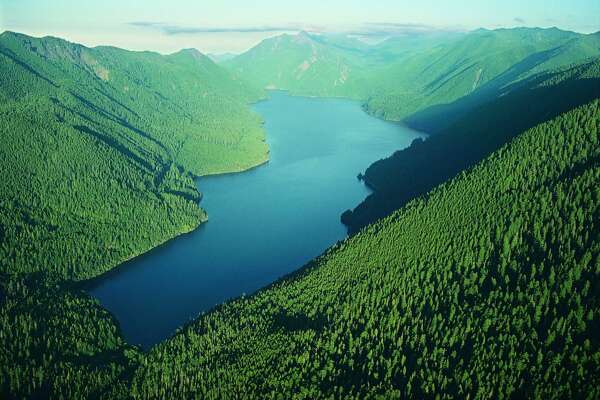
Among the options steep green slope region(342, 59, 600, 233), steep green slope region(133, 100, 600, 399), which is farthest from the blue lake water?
steep green slope region(133, 100, 600, 399)

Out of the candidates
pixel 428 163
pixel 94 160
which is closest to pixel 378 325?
pixel 428 163

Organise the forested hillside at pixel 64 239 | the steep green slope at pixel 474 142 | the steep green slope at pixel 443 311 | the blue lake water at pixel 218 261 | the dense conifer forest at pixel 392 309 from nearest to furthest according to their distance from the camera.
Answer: the steep green slope at pixel 443 311 < the dense conifer forest at pixel 392 309 < the forested hillside at pixel 64 239 < the blue lake water at pixel 218 261 < the steep green slope at pixel 474 142

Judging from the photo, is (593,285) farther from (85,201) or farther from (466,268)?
(85,201)

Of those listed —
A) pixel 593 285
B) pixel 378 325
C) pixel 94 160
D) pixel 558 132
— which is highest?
pixel 94 160

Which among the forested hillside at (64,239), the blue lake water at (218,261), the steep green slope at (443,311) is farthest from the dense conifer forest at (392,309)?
the blue lake water at (218,261)

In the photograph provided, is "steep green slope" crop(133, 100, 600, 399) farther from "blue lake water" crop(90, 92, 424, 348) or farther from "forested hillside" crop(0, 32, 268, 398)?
"blue lake water" crop(90, 92, 424, 348)

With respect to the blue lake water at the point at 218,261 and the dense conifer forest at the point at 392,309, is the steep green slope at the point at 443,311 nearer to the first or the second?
the dense conifer forest at the point at 392,309

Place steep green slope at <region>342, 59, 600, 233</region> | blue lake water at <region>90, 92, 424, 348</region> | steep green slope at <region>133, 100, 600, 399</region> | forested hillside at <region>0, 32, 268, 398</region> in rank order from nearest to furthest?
1. steep green slope at <region>133, 100, 600, 399</region>
2. forested hillside at <region>0, 32, 268, 398</region>
3. blue lake water at <region>90, 92, 424, 348</region>
4. steep green slope at <region>342, 59, 600, 233</region>

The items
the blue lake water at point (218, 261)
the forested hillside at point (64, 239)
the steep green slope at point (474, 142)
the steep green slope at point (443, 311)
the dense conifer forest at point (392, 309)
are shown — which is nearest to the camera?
the steep green slope at point (443, 311)
